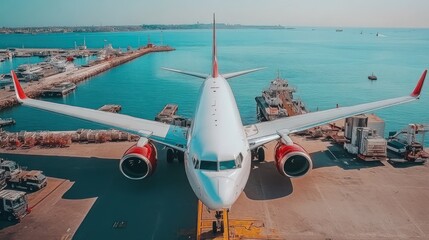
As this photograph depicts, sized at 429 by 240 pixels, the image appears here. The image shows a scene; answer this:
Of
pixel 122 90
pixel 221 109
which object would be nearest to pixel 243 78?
pixel 122 90

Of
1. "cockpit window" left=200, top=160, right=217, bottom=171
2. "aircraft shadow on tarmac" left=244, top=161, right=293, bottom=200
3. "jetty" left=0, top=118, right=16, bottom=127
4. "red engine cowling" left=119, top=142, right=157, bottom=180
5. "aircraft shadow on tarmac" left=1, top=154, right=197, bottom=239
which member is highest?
"cockpit window" left=200, top=160, right=217, bottom=171

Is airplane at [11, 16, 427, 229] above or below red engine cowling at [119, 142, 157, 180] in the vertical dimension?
above

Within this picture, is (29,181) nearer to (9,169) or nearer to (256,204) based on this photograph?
(9,169)

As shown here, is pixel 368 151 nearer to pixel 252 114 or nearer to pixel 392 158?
pixel 392 158

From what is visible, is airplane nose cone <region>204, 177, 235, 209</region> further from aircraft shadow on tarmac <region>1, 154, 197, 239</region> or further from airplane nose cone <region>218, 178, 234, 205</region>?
aircraft shadow on tarmac <region>1, 154, 197, 239</region>

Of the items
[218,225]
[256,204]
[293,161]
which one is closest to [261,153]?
[293,161]

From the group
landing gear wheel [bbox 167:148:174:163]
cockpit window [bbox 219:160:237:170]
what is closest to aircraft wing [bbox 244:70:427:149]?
landing gear wheel [bbox 167:148:174:163]
